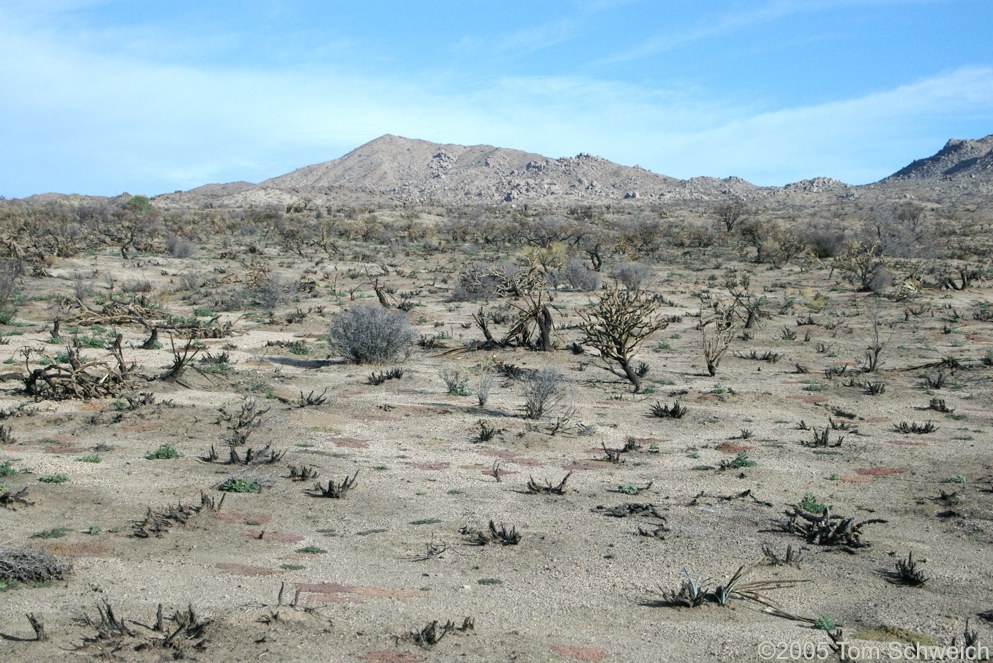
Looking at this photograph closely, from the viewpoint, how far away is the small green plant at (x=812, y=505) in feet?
29.6

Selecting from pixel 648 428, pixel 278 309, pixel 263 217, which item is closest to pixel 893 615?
pixel 648 428

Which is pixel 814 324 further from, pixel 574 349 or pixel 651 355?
pixel 574 349

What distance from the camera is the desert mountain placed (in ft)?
308

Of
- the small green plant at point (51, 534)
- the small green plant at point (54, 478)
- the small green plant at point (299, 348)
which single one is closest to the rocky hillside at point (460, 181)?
the small green plant at point (299, 348)

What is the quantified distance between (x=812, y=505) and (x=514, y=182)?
353 ft

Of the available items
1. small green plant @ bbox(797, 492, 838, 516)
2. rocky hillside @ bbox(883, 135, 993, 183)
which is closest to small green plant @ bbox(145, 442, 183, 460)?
small green plant @ bbox(797, 492, 838, 516)

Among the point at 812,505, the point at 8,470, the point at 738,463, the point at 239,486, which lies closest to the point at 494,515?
the point at 239,486

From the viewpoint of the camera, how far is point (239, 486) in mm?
9406

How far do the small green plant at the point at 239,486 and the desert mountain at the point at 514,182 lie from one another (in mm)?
76264

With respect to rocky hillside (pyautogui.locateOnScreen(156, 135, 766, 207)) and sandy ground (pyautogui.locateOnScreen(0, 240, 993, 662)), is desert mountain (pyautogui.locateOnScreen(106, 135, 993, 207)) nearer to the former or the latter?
rocky hillside (pyautogui.locateOnScreen(156, 135, 766, 207))

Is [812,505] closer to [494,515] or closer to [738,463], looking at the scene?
[738,463]

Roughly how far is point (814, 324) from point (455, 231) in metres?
27.5

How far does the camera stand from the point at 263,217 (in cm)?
5591

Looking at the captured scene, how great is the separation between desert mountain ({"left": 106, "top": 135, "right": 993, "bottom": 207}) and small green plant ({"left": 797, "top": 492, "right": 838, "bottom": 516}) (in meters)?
78.3
